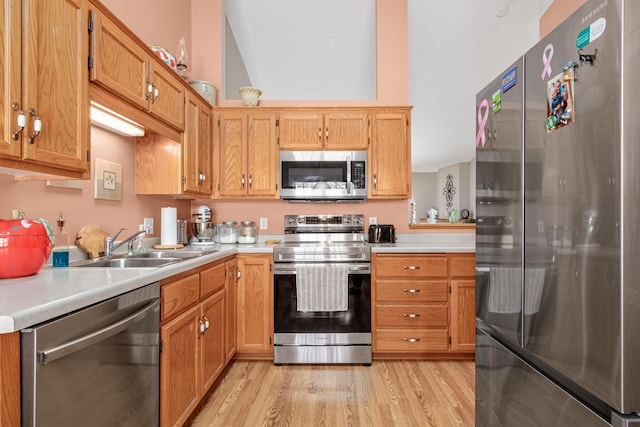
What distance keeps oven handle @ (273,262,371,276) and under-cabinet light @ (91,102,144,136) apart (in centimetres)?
134

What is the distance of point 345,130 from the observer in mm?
2939

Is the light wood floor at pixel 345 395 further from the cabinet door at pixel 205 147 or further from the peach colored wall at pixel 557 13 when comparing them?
the peach colored wall at pixel 557 13

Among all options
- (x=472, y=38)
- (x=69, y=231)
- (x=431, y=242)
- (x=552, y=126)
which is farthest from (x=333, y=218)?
(x=472, y=38)

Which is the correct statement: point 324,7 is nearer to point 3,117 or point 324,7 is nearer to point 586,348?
point 3,117

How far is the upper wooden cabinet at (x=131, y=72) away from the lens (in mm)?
1482

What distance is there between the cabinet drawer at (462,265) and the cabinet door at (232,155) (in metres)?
1.86

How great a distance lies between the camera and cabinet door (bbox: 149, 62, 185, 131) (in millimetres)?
1943

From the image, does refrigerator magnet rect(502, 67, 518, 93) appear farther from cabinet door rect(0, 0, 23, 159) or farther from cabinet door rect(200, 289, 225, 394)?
cabinet door rect(200, 289, 225, 394)

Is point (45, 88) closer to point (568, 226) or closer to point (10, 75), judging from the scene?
point (10, 75)

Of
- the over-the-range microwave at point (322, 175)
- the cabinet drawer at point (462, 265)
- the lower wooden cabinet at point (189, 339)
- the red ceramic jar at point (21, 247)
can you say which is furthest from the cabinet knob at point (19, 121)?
the cabinet drawer at point (462, 265)

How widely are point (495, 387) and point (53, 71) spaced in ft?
6.90

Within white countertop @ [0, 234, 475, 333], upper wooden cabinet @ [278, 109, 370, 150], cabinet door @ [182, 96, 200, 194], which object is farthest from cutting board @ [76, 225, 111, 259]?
upper wooden cabinet @ [278, 109, 370, 150]

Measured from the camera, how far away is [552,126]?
0.95 meters

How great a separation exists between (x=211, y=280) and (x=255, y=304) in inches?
24.8
